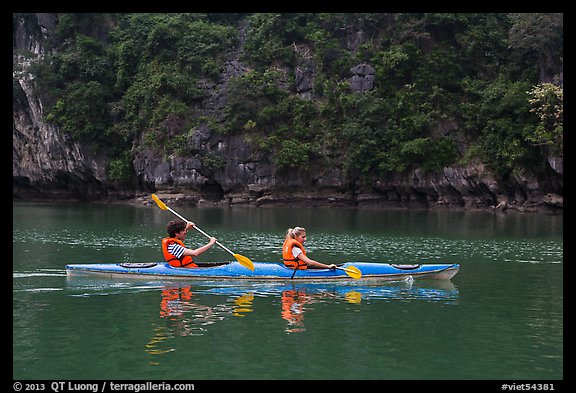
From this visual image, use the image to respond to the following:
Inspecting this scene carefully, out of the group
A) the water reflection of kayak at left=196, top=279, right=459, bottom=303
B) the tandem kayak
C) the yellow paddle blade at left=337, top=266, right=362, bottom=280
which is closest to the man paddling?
the tandem kayak

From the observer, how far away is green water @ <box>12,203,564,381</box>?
777cm

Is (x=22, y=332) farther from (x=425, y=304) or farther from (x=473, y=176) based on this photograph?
(x=473, y=176)

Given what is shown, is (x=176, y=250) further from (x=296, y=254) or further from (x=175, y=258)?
(x=296, y=254)

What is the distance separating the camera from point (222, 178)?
42.2 meters

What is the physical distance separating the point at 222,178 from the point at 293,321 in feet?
107

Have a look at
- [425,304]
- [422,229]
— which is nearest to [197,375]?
[425,304]

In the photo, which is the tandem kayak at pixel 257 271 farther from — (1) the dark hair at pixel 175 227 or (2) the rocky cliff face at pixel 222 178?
(2) the rocky cliff face at pixel 222 178

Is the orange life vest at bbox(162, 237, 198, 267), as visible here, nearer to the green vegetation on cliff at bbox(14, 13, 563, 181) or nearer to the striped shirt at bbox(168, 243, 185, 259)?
the striped shirt at bbox(168, 243, 185, 259)

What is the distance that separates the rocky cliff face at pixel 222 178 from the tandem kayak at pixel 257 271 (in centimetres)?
2473

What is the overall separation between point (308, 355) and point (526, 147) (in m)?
31.5

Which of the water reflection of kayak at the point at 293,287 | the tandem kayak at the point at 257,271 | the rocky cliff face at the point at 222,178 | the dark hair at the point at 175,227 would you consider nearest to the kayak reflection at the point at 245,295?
the water reflection of kayak at the point at 293,287

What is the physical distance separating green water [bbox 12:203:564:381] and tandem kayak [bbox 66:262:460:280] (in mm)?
176

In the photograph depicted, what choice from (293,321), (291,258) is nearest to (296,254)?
(291,258)
